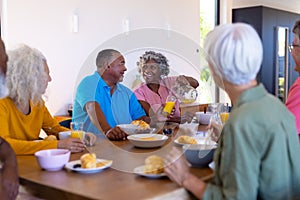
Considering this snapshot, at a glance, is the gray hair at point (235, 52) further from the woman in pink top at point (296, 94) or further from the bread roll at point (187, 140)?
the woman in pink top at point (296, 94)

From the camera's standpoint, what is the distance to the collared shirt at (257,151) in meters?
Result: 1.17

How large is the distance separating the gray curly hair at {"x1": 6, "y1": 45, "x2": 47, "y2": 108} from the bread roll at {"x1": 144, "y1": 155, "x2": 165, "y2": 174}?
2.91 ft

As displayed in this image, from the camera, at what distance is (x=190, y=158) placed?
62.9 inches

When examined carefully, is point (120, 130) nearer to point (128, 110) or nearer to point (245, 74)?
point (128, 110)

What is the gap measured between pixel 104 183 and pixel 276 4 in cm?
561

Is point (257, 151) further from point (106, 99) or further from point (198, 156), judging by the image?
point (106, 99)

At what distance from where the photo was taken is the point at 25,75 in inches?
81.4

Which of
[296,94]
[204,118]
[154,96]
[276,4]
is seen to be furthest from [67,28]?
[276,4]

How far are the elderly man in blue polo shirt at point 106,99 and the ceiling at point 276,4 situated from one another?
353 cm

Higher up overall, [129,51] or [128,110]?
[129,51]

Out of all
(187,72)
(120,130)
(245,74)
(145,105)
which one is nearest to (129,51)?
(187,72)

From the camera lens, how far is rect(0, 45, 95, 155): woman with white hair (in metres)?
1.96

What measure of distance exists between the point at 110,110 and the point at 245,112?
1722mm

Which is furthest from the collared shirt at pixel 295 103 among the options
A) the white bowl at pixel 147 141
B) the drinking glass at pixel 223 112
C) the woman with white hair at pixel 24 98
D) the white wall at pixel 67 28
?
the white wall at pixel 67 28
